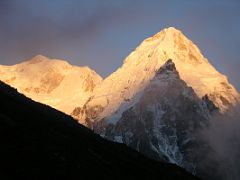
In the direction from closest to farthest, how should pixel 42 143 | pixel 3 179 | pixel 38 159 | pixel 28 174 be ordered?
pixel 3 179, pixel 28 174, pixel 38 159, pixel 42 143

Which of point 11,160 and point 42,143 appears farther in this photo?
point 42,143

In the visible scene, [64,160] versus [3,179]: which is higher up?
[64,160]

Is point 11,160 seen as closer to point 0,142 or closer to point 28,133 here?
point 0,142

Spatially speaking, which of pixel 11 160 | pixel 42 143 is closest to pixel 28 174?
pixel 11 160

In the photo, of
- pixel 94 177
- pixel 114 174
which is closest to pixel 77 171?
pixel 94 177

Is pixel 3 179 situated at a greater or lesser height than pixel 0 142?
Result: lesser

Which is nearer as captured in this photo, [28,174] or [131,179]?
[28,174]

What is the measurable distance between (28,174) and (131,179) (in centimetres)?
4350

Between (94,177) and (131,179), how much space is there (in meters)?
16.0

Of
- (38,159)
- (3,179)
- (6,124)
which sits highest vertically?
(6,124)

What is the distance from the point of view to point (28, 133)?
199 metres

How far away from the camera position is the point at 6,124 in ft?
646

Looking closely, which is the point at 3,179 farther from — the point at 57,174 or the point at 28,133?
the point at 28,133

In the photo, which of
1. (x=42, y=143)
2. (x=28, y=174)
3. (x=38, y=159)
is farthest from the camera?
(x=42, y=143)
